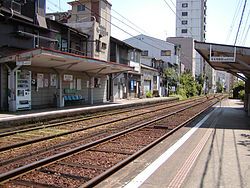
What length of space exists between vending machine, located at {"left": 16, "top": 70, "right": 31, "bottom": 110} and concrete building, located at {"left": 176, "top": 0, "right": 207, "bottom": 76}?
88.7 metres

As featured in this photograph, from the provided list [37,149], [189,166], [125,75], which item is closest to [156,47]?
[125,75]

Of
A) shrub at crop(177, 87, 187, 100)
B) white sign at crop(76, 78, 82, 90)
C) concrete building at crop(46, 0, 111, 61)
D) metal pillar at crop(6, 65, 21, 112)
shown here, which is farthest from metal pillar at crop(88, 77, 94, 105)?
shrub at crop(177, 87, 187, 100)

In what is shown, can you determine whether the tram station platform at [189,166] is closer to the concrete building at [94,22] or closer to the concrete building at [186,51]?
the concrete building at [94,22]

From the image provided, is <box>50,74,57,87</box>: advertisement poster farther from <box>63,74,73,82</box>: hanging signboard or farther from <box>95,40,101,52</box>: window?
<box>95,40,101,52</box>: window

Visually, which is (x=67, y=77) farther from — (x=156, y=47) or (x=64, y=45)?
(x=156, y=47)

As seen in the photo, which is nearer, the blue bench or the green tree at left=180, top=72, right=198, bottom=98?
the blue bench

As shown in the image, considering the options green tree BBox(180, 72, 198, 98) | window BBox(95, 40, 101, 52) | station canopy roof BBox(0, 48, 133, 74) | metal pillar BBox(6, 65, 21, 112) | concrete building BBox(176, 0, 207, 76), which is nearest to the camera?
station canopy roof BBox(0, 48, 133, 74)

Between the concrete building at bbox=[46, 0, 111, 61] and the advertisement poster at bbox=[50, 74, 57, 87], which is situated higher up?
the concrete building at bbox=[46, 0, 111, 61]

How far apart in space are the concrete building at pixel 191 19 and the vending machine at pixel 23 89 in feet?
291

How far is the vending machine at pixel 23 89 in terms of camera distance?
62.7 ft

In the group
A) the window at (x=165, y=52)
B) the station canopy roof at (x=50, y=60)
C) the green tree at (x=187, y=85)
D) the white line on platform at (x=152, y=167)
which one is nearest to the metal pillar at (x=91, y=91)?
the station canopy roof at (x=50, y=60)

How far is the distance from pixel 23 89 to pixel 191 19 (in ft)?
306

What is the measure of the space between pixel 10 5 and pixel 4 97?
5655mm

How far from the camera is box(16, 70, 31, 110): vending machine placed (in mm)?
19125
